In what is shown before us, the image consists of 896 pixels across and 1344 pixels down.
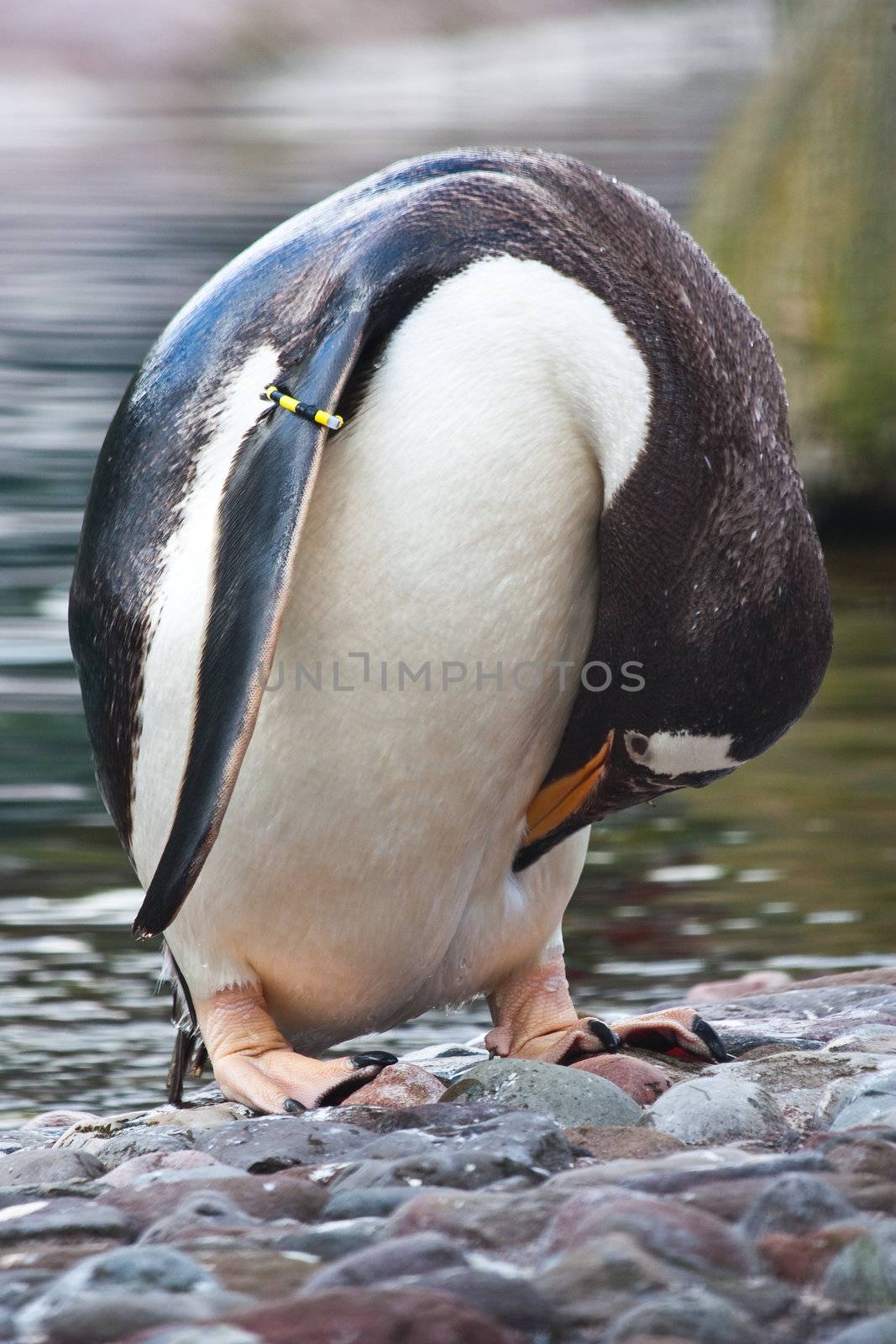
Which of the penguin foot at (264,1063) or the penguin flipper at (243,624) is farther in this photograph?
the penguin foot at (264,1063)

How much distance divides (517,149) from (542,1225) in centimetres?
161

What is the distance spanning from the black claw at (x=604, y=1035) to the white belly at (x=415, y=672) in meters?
0.21

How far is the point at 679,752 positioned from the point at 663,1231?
97cm

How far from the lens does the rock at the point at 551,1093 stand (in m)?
2.59

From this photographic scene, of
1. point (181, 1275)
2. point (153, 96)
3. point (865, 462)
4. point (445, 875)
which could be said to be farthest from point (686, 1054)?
point (153, 96)

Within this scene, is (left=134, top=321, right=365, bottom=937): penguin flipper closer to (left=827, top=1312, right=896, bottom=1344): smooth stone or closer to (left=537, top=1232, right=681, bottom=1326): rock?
(left=537, top=1232, right=681, bottom=1326): rock

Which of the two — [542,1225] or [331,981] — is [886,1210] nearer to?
[542,1225]

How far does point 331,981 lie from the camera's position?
309cm

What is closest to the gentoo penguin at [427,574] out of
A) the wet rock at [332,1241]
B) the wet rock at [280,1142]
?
the wet rock at [280,1142]

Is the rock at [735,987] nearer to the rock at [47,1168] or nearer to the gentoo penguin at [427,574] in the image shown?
the gentoo penguin at [427,574]

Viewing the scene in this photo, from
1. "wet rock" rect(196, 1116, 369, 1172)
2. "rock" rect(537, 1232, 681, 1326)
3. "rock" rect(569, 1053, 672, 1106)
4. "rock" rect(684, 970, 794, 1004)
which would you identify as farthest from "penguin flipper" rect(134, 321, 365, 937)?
"rock" rect(684, 970, 794, 1004)

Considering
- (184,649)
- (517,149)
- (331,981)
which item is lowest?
(331,981)

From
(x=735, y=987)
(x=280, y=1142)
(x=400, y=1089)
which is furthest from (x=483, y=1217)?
(x=735, y=987)

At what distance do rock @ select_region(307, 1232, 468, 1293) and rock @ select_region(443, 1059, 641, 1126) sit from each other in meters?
0.59
